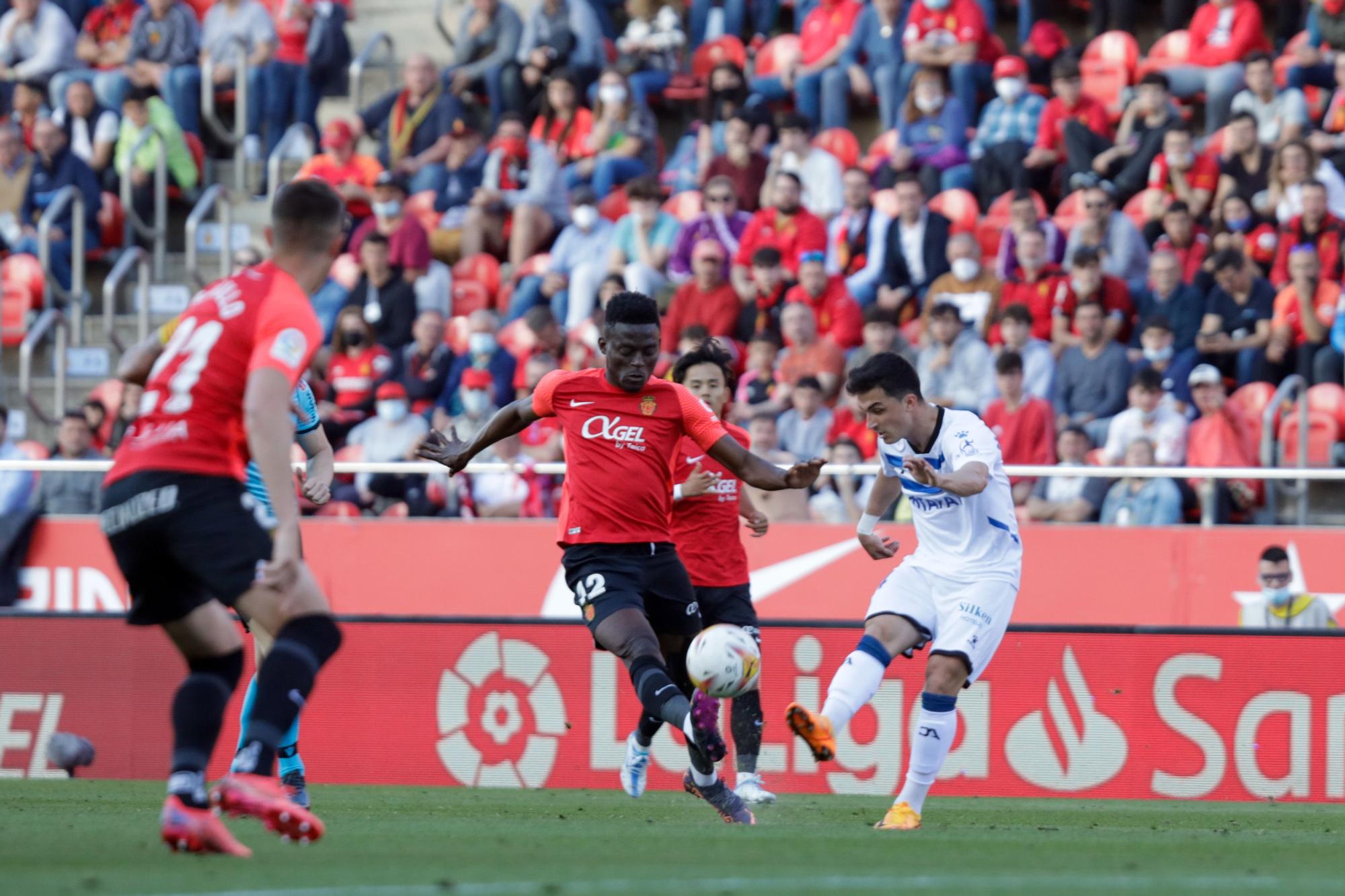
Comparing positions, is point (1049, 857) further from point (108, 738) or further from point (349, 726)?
point (108, 738)

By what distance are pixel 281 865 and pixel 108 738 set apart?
270 inches

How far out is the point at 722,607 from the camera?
999 cm

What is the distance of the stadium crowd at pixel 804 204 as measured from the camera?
1405 centimetres

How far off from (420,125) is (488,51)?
1136mm

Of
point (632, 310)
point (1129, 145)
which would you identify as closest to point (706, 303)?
point (1129, 145)

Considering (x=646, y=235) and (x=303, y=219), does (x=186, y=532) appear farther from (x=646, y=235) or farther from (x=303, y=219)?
(x=646, y=235)

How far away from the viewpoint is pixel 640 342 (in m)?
8.48

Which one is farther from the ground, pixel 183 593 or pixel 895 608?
pixel 183 593

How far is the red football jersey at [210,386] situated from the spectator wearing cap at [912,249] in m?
9.78

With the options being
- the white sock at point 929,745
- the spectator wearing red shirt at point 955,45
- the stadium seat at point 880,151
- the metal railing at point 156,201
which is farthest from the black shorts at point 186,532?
the metal railing at point 156,201

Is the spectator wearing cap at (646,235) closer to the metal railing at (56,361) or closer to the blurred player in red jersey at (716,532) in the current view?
the metal railing at (56,361)

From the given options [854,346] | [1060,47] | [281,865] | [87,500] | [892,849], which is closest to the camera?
[281,865]

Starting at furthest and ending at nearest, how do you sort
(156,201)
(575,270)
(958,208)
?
(156,201)
(575,270)
(958,208)

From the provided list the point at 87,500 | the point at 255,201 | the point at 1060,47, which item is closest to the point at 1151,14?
the point at 1060,47
